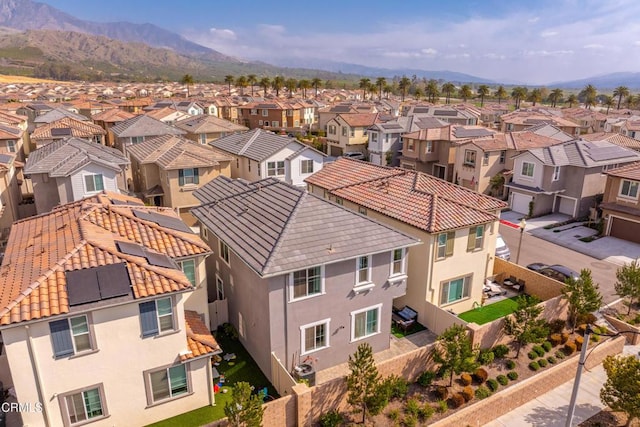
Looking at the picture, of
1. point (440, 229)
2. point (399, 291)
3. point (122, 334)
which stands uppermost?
point (440, 229)

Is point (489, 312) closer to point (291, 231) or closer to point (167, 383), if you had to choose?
point (291, 231)

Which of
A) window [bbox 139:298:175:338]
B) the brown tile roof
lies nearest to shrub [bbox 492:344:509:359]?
the brown tile roof

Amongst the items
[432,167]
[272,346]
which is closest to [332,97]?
[432,167]

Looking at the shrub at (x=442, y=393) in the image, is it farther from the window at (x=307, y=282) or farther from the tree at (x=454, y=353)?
the window at (x=307, y=282)

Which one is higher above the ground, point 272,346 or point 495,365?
point 272,346

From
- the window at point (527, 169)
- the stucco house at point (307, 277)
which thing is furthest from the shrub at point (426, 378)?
the window at point (527, 169)

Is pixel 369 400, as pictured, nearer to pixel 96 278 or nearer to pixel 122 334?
pixel 122 334
